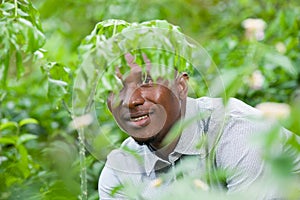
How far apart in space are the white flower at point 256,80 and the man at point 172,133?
1266mm

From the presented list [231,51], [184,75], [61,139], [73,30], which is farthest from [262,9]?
[184,75]

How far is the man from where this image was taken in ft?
5.16

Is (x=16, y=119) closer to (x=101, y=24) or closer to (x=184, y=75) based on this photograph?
(x=101, y=24)

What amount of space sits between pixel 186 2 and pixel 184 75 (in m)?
2.75

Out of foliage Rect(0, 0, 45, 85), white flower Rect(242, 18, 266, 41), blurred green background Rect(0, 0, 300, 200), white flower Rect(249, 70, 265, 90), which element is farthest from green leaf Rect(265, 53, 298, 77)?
white flower Rect(242, 18, 266, 41)

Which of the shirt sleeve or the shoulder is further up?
the shoulder

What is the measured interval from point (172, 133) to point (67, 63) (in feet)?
6.04

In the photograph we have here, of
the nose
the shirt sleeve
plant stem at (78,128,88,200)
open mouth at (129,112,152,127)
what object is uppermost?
the nose

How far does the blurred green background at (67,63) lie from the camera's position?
6.34 ft

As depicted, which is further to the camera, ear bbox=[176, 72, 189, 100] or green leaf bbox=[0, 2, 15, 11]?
green leaf bbox=[0, 2, 15, 11]

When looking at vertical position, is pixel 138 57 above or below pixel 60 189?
above

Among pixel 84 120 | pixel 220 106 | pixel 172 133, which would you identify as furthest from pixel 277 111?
pixel 84 120

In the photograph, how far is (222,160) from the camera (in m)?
1.95

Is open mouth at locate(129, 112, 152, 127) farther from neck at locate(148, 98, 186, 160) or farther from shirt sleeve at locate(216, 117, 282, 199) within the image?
shirt sleeve at locate(216, 117, 282, 199)
